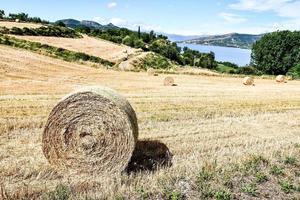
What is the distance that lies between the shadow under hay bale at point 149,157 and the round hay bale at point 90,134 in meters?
0.53

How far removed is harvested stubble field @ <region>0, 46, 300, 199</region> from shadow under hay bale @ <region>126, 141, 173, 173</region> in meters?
0.22

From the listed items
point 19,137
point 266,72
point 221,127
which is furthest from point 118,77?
point 266,72

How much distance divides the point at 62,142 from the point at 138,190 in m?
2.31

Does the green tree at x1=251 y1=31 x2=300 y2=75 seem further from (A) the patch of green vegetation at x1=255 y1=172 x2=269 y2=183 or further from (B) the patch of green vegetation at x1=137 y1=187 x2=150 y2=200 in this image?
(B) the patch of green vegetation at x1=137 y1=187 x2=150 y2=200

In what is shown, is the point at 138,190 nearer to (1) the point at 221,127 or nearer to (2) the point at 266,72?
(1) the point at 221,127

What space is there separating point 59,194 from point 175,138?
539cm

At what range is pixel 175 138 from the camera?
12734 mm

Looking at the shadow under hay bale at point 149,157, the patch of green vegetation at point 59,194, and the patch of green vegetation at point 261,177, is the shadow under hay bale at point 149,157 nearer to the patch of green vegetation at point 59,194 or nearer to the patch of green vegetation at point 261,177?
the patch of green vegetation at point 261,177

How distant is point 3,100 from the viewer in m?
17.1

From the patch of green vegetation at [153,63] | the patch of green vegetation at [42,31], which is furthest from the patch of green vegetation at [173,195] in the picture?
the patch of green vegetation at [42,31]

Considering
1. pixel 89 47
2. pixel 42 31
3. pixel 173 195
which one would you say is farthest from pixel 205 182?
pixel 42 31

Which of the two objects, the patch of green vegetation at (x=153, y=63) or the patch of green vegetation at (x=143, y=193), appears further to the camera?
the patch of green vegetation at (x=153, y=63)

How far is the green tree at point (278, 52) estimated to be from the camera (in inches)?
2830

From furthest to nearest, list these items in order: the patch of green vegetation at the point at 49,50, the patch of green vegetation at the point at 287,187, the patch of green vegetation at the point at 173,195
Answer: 1. the patch of green vegetation at the point at 49,50
2. the patch of green vegetation at the point at 287,187
3. the patch of green vegetation at the point at 173,195
